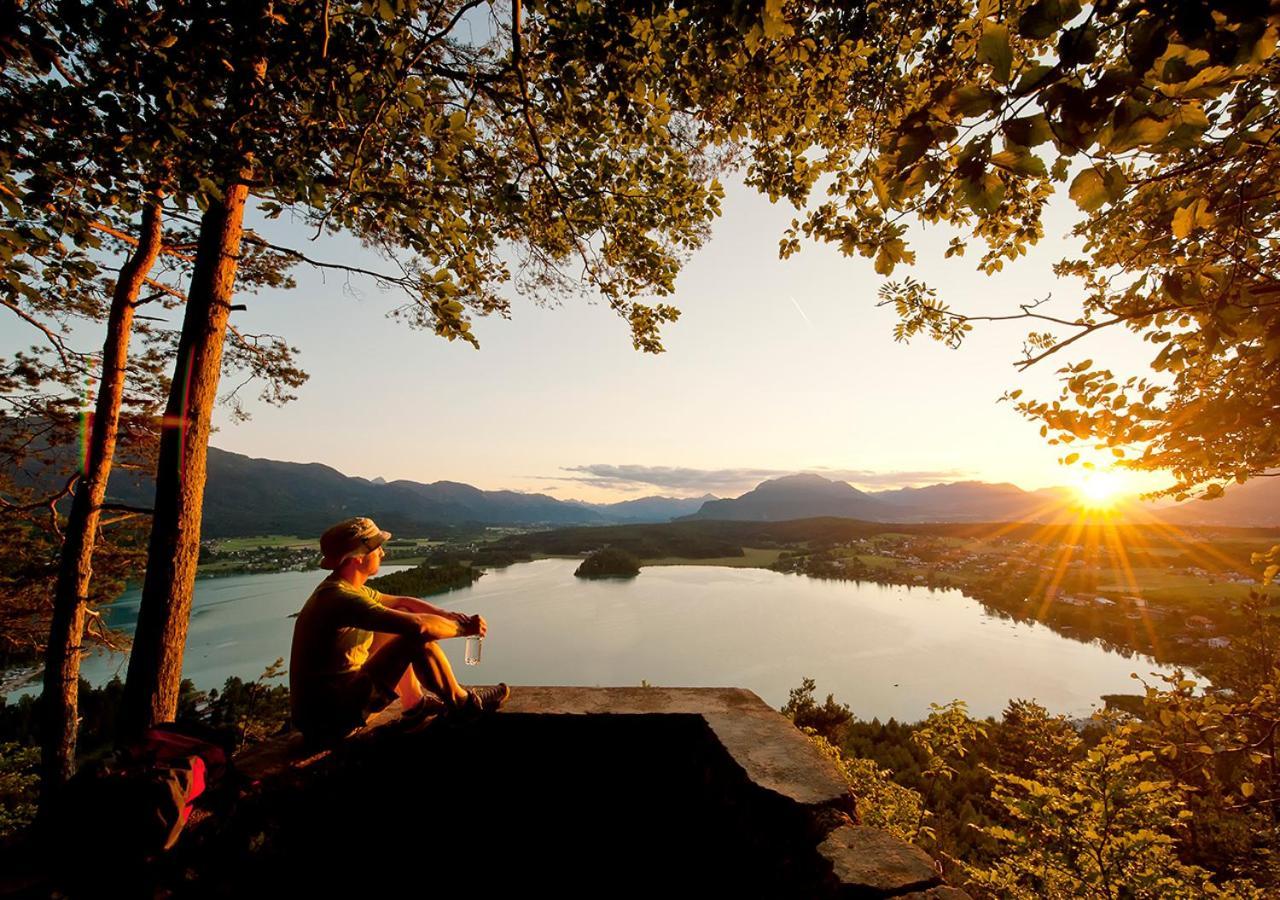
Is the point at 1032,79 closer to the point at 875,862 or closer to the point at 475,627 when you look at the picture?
the point at 875,862

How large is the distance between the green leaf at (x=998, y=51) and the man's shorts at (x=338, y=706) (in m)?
3.10

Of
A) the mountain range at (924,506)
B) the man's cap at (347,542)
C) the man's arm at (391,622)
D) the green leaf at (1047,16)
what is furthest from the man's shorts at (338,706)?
the mountain range at (924,506)

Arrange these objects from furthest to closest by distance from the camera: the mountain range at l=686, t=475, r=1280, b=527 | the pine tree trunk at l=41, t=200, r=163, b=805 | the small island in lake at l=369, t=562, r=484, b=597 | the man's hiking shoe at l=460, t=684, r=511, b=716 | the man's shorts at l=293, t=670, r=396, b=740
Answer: the mountain range at l=686, t=475, r=1280, b=527
the small island in lake at l=369, t=562, r=484, b=597
the pine tree trunk at l=41, t=200, r=163, b=805
the man's hiking shoe at l=460, t=684, r=511, b=716
the man's shorts at l=293, t=670, r=396, b=740

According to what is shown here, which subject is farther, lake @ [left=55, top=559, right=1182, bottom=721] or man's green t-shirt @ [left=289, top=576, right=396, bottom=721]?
lake @ [left=55, top=559, right=1182, bottom=721]

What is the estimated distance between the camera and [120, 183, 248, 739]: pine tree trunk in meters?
3.11

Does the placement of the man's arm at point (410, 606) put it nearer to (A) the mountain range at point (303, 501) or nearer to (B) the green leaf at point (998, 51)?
(B) the green leaf at point (998, 51)

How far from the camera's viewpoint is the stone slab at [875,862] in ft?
4.29

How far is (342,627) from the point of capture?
6.98ft

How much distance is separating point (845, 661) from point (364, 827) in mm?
37455

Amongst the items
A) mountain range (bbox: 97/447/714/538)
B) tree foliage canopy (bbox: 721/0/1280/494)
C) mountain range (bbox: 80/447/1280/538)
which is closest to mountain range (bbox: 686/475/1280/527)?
mountain range (bbox: 80/447/1280/538)

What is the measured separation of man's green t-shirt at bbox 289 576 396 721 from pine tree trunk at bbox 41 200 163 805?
4239mm

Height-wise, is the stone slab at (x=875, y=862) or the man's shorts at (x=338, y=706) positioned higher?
the man's shorts at (x=338, y=706)

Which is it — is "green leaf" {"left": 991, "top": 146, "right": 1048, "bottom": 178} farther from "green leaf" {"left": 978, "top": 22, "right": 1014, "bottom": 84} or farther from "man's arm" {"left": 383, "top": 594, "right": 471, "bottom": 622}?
"man's arm" {"left": 383, "top": 594, "right": 471, "bottom": 622}

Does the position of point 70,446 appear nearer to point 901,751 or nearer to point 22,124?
point 22,124
